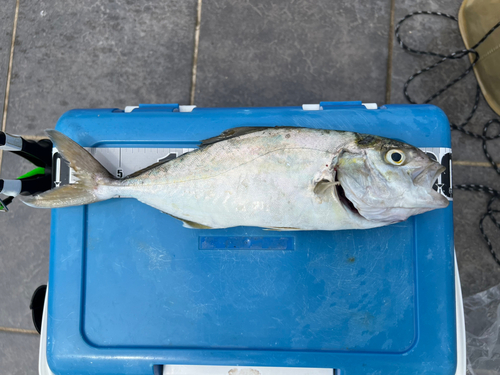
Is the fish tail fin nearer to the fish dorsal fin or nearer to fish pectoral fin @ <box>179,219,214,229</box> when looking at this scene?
fish pectoral fin @ <box>179,219,214,229</box>

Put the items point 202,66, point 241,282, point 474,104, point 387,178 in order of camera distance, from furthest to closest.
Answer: point 202,66 < point 474,104 < point 241,282 < point 387,178

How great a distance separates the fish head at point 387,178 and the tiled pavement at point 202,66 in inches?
40.5

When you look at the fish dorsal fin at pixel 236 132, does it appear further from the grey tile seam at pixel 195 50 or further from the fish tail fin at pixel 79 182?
the grey tile seam at pixel 195 50

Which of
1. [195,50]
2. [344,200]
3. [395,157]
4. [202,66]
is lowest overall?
[344,200]

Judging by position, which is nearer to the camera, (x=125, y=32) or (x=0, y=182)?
(x=0, y=182)

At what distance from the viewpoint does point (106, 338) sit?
64.4 inches

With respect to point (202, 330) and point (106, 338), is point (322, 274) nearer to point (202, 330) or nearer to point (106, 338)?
point (202, 330)

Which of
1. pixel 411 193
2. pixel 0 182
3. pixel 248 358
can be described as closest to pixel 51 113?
pixel 0 182

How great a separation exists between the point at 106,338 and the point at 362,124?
5.52 ft

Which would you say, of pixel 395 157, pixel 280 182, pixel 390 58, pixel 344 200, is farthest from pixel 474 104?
pixel 280 182

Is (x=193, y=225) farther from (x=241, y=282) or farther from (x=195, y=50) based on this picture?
(x=195, y=50)

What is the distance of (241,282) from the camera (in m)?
1.62

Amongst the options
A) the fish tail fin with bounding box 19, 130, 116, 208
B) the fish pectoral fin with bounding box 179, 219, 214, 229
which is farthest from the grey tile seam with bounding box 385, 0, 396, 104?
the fish tail fin with bounding box 19, 130, 116, 208

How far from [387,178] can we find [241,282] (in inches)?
33.2
